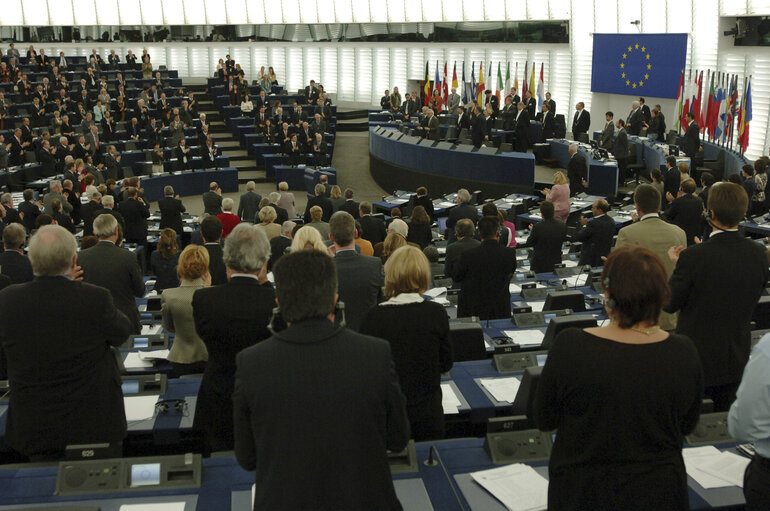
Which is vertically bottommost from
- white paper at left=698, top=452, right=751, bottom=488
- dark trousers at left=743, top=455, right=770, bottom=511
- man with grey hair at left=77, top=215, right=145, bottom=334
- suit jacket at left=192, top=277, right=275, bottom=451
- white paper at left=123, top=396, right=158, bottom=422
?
white paper at left=698, top=452, right=751, bottom=488

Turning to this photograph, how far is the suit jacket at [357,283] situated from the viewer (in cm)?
470

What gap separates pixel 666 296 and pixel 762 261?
73.6 inches

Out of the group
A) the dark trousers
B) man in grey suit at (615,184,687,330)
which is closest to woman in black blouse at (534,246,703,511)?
the dark trousers

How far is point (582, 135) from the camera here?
63.7 feet

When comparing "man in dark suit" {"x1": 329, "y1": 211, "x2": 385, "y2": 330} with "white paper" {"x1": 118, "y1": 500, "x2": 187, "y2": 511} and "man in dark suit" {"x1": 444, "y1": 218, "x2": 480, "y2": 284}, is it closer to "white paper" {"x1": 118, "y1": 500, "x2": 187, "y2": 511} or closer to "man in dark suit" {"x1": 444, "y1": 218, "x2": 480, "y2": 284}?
"white paper" {"x1": 118, "y1": 500, "x2": 187, "y2": 511}

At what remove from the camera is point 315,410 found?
88.0 inches

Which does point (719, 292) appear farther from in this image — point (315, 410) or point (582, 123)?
point (582, 123)

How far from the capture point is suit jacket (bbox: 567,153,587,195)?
1475cm

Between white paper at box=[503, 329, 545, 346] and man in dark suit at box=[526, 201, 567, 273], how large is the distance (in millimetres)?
3219

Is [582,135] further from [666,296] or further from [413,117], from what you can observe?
[666,296]

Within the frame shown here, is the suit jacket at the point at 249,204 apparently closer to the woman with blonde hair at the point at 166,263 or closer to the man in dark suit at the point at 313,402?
the woman with blonde hair at the point at 166,263

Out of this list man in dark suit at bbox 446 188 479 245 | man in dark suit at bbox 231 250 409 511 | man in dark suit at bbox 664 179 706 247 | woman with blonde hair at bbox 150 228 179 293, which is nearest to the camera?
man in dark suit at bbox 231 250 409 511

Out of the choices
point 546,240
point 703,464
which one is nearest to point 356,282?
point 703,464

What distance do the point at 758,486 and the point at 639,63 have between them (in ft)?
63.9
